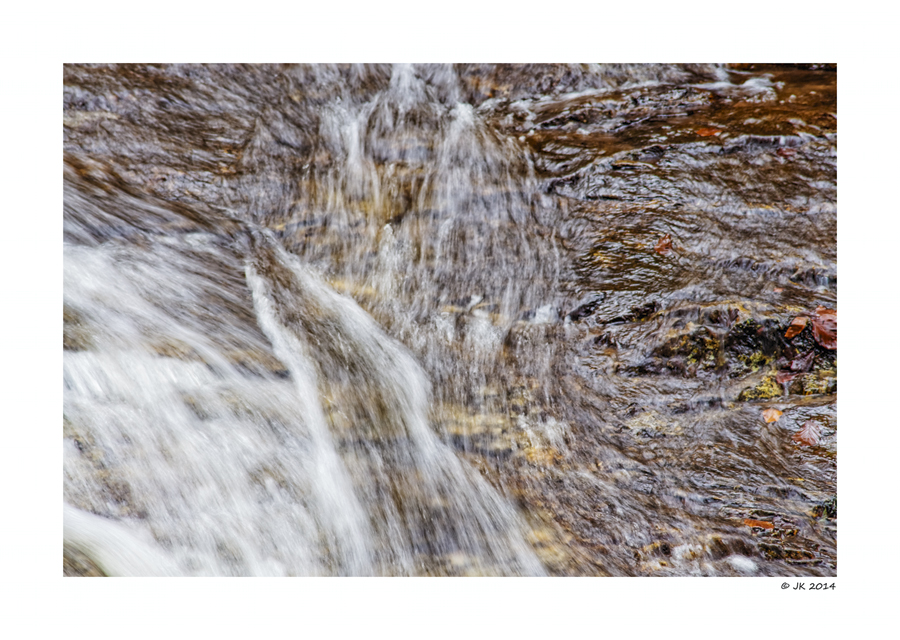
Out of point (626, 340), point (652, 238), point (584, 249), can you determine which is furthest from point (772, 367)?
point (584, 249)

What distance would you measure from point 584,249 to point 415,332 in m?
0.94

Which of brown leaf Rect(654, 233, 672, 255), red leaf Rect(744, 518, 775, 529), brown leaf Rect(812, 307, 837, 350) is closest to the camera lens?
red leaf Rect(744, 518, 775, 529)

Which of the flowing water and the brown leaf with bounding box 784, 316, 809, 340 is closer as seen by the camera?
the flowing water

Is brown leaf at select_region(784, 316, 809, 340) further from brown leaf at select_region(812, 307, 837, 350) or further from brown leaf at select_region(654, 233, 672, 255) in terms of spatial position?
brown leaf at select_region(654, 233, 672, 255)

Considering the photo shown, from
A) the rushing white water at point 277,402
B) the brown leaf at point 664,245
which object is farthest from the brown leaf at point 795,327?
the rushing white water at point 277,402

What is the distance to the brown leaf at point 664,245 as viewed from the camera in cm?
222

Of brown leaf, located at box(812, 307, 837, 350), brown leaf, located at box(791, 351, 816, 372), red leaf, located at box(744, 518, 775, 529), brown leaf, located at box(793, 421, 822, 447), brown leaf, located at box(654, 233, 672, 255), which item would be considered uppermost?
brown leaf, located at box(654, 233, 672, 255)

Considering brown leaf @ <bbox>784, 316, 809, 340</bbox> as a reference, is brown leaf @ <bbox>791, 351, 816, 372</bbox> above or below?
below

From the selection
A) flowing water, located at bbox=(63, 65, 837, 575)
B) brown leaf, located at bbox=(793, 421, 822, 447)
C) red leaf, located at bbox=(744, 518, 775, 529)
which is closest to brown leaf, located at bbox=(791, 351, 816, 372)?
flowing water, located at bbox=(63, 65, 837, 575)

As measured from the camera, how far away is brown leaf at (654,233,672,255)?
2217mm

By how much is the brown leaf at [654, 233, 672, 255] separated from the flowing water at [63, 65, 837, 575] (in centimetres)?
1

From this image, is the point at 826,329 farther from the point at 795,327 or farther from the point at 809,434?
the point at 809,434

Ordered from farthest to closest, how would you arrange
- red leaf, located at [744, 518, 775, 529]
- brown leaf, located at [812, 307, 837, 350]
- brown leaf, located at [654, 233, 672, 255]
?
brown leaf, located at [654, 233, 672, 255] < brown leaf, located at [812, 307, 837, 350] < red leaf, located at [744, 518, 775, 529]

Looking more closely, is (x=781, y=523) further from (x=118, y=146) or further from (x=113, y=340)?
(x=118, y=146)
